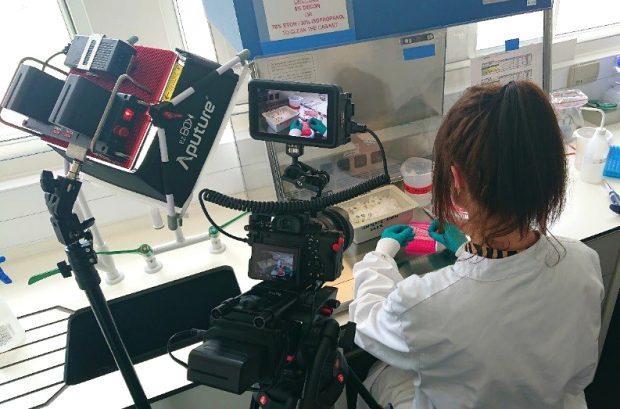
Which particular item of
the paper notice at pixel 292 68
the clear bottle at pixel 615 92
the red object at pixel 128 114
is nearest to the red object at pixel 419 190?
the paper notice at pixel 292 68

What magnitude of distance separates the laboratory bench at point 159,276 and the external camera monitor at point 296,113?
1.37 ft

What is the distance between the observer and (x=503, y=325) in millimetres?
774

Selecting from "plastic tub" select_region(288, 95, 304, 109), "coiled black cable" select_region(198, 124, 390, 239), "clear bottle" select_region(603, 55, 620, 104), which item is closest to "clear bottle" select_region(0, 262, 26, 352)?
"coiled black cable" select_region(198, 124, 390, 239)

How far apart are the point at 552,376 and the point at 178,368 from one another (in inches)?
29.7

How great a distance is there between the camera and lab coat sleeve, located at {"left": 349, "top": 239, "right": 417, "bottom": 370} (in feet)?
2.81

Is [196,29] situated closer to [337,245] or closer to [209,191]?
[209,191]

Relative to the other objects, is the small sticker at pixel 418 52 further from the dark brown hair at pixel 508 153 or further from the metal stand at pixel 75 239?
the metal stand at pixel 75 239

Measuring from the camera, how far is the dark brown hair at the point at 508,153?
2.30ft

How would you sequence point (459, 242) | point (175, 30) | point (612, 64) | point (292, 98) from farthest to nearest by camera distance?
point (612, 64) < point (175, 30) < point (459, 242) < point (292, 98)

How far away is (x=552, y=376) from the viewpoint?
0.82 meters

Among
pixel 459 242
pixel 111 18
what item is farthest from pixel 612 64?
pixel 111 18

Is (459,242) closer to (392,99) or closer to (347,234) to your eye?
(347,234)

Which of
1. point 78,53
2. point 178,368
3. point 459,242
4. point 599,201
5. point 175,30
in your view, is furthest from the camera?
point 175,30

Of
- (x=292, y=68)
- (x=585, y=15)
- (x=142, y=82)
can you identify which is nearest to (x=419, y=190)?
(x=292, y=68)
